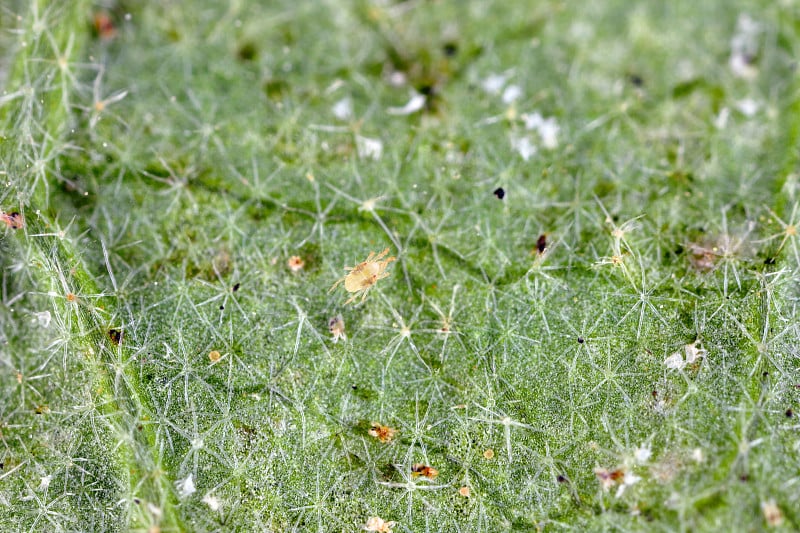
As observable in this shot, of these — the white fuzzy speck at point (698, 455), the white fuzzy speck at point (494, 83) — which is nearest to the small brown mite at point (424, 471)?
the white fuzzy speck at point (698, 455)

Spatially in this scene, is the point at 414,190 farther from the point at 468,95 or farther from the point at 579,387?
the point at 579,387

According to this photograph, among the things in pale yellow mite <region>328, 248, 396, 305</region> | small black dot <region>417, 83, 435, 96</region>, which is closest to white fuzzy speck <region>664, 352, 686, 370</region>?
pale yellow mite <region>328, 248, 396, 305</region>

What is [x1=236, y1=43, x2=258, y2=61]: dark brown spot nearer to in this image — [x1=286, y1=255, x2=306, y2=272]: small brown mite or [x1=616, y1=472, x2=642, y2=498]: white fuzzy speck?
[x1=286, y1=255, x2=306, y2=272]: small brown mite

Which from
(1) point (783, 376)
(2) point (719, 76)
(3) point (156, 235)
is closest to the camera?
(1) point (783, 376)

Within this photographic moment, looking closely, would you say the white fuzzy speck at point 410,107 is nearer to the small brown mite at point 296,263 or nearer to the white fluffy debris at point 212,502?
the small brown mite at point 296,263

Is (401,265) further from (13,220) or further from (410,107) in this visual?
(13,220)

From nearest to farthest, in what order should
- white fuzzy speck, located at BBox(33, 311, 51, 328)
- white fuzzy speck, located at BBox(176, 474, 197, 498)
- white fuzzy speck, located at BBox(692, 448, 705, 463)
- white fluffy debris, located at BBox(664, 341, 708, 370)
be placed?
1. white fuzzy speck, located at BBox(692, 448, 705, 463)
2. white fuzzy speck, located at BBox(176, 474, 197, 498)
3. white fluffy debris, located at BBox(664, 341, 708, 370)
4. white fuzzy speck, located at BBox(33, 311, 51, 328)

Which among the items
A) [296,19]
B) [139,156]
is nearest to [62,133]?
[139,156]
